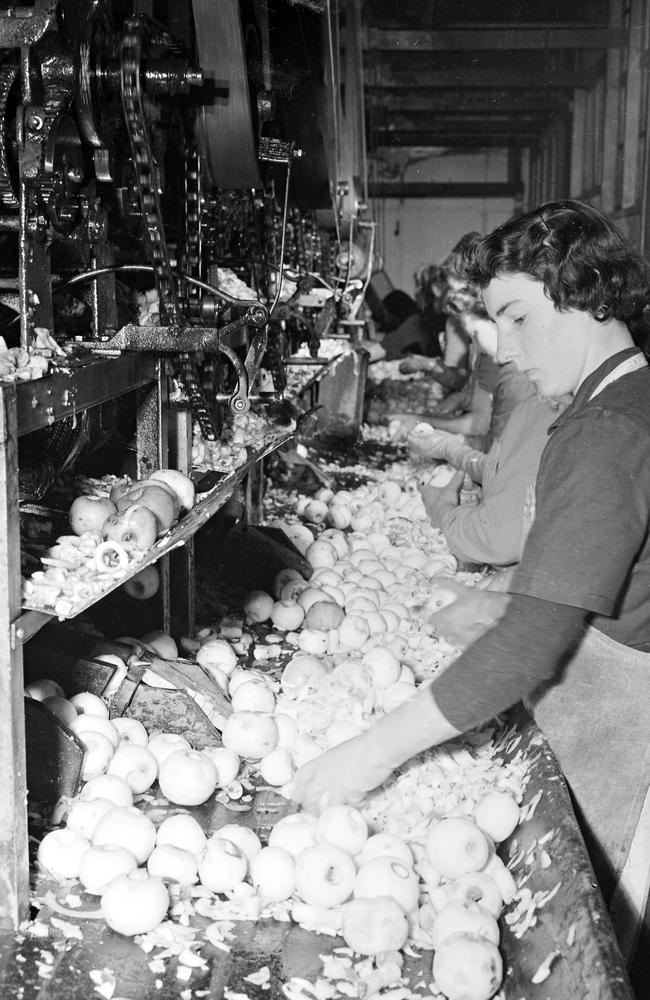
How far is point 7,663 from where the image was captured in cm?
183

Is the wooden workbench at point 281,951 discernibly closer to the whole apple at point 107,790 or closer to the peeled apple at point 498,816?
the peeled apple at point 498,816

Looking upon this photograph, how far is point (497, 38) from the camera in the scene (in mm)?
9758

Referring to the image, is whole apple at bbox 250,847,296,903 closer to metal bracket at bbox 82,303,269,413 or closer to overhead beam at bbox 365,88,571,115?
metal bracket at bbox 82,303,269,413

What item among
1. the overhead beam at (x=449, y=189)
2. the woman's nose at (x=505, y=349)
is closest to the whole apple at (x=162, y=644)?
the woman's nose at (x=505, y=349)

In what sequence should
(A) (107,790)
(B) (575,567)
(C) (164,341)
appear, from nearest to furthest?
(B) (575,567), (A) (107,790), (C) (164,341)

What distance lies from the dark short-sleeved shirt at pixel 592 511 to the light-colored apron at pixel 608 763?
466 millimetres

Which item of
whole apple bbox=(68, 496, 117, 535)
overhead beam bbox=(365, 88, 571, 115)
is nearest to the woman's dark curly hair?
whole apple bbox=(68, 496, 117, 535)

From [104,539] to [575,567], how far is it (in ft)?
3.67

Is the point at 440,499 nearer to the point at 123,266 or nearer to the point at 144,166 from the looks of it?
the point at 123,266

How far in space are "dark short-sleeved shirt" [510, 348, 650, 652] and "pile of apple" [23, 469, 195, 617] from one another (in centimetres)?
85

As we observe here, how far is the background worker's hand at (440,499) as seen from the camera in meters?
4.08

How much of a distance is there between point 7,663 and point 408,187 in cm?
1700

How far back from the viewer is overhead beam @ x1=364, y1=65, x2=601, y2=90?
420 inches

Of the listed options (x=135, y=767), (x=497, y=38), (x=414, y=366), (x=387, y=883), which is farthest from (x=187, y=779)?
(x=497, y=38)
